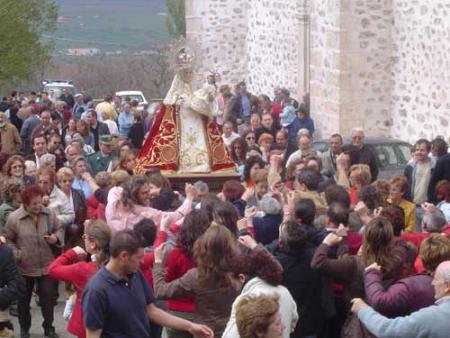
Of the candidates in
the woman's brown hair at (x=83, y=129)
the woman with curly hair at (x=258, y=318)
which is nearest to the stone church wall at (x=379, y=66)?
the woman's brown hair at (x=83, y=129)

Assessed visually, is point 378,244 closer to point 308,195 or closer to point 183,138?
point 308,195

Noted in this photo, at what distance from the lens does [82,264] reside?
9000 millimetres

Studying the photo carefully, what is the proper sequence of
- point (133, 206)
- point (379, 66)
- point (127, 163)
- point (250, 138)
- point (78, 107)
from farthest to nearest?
1. point (78, 107)
2. point (379, 66)
3. point (250, 138)
4. point (127, 163)
5. point (133, 206)

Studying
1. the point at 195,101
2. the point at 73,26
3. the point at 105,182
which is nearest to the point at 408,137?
the point at 195,101

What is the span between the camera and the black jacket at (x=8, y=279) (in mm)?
9743

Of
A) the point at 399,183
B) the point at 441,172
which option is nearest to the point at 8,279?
the point at 399,183

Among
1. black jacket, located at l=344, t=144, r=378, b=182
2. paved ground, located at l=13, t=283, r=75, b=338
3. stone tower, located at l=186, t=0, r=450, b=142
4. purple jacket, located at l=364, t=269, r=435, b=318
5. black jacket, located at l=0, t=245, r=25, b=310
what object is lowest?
paved ground, located at l=13, t=283, r=75, b=338

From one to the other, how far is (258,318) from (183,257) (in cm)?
190

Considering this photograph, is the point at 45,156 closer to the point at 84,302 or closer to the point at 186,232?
the point at 186,232

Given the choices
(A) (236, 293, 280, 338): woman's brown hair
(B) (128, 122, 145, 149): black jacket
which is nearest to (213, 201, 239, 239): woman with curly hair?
→ (A) (236, 293, 280, 338): woman's brown hair

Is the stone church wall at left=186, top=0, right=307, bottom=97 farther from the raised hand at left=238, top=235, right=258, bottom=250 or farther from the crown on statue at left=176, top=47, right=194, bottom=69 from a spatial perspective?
the raised hand at left=238, top=235, right=258, bottom=250

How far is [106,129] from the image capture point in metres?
19.8

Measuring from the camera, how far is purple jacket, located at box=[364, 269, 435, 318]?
7930mm

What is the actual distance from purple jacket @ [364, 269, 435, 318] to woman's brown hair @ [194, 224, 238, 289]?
0.93 metres
